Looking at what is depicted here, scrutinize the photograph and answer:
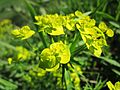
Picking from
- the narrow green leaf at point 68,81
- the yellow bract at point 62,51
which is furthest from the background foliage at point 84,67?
the yellow bract at point 62,51

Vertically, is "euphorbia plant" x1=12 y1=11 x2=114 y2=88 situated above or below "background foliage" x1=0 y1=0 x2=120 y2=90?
above

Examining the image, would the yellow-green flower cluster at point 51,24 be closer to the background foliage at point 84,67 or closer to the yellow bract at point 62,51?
the yellow bract at point 62,51

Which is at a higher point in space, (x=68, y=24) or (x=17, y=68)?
(x=68, y=24)

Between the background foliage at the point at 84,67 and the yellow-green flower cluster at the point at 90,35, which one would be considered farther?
the background foliage at the point at 84,67

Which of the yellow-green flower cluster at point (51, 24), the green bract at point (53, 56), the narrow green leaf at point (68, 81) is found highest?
the yellow-green flower cluster at point (51, 24)

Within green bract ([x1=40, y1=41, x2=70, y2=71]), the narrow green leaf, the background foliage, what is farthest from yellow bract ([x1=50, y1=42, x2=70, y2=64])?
the background foliage

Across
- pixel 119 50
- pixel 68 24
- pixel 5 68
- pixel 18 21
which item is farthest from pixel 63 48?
pixel 18 21

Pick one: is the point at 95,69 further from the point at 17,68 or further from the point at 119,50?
the point at 17,68

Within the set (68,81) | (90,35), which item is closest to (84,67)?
(68,81)

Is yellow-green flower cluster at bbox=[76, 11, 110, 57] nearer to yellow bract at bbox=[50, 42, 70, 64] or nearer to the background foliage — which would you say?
yellow bract at bbox=[50, 42, 70, 64]

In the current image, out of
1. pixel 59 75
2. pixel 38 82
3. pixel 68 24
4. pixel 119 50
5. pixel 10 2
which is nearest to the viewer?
pixel 68 24

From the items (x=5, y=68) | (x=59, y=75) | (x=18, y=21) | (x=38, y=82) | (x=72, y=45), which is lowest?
(x=18, y=21)
